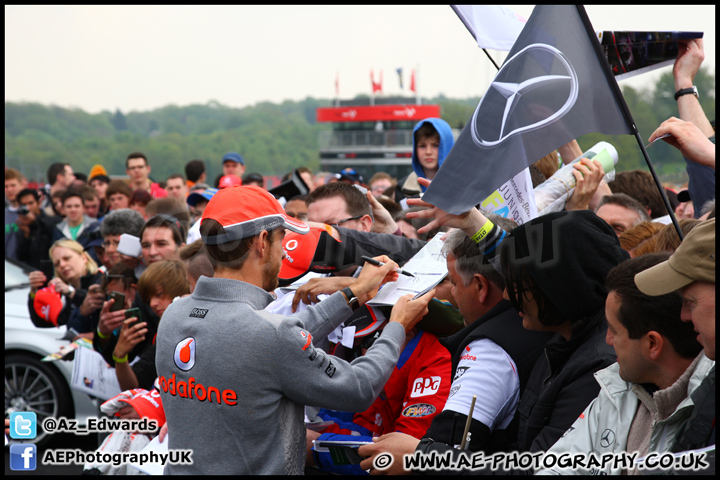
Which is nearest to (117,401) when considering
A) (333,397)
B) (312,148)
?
(333,397)

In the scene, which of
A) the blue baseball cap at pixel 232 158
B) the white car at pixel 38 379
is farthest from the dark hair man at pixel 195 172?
the white car at pixel 38 379

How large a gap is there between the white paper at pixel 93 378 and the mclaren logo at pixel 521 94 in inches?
124

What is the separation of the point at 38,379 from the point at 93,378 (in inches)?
85.7

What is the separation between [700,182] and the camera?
294cm

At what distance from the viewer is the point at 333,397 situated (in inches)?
91.4

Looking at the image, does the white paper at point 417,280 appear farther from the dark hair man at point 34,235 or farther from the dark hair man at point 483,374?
the dark hair man at point 34,235

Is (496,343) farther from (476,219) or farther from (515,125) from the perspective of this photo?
(515,125)

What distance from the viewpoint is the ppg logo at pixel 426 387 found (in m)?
2.71

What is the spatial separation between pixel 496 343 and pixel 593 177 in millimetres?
1258

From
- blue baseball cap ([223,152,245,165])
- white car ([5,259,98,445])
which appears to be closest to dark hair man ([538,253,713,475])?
white car ([5,259,98,445])

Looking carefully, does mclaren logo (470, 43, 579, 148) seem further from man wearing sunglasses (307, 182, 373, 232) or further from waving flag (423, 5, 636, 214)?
man wearing sunglasses (307, 182, 373, 232)

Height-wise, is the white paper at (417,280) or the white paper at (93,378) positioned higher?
the white paper at (417,280)

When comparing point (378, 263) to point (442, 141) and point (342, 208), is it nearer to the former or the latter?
point (342, 208)

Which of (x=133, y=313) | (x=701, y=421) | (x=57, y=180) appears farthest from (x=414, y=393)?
(x=57, y=180)
